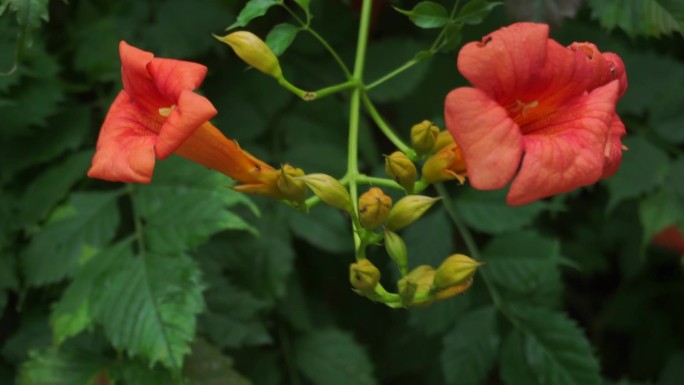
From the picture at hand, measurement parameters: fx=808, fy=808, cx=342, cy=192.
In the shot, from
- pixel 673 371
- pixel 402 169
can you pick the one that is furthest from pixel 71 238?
pixel 673 371

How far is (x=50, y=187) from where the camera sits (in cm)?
272

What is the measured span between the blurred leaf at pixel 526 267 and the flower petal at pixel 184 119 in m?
1.42

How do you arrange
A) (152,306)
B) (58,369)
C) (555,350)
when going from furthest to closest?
1. (555,350)
2. (58,369)
3. (152,306)

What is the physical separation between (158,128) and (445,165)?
2.37 ft

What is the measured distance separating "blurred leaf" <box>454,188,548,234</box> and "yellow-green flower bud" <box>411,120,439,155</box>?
888 millimetres

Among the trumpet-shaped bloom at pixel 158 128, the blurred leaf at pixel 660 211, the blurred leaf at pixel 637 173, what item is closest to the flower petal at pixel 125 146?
the trumpet-shaped bloom at pixel 158 128

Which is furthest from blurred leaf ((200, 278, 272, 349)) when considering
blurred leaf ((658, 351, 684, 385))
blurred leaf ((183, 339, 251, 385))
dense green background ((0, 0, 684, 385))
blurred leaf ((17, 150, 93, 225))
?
blurred leaf ((658, 351, 684, 385))

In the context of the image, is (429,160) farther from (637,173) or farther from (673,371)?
(673,371)

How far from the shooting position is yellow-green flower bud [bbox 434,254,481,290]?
1835 mm

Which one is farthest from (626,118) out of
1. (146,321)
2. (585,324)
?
(146,321)

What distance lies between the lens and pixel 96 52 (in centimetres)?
289

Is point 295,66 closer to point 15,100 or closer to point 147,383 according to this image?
point 15,100

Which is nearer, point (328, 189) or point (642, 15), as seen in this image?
point (328, 189)

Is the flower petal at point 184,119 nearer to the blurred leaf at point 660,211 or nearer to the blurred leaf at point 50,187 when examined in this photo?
the blurred leaf at point 50,187
